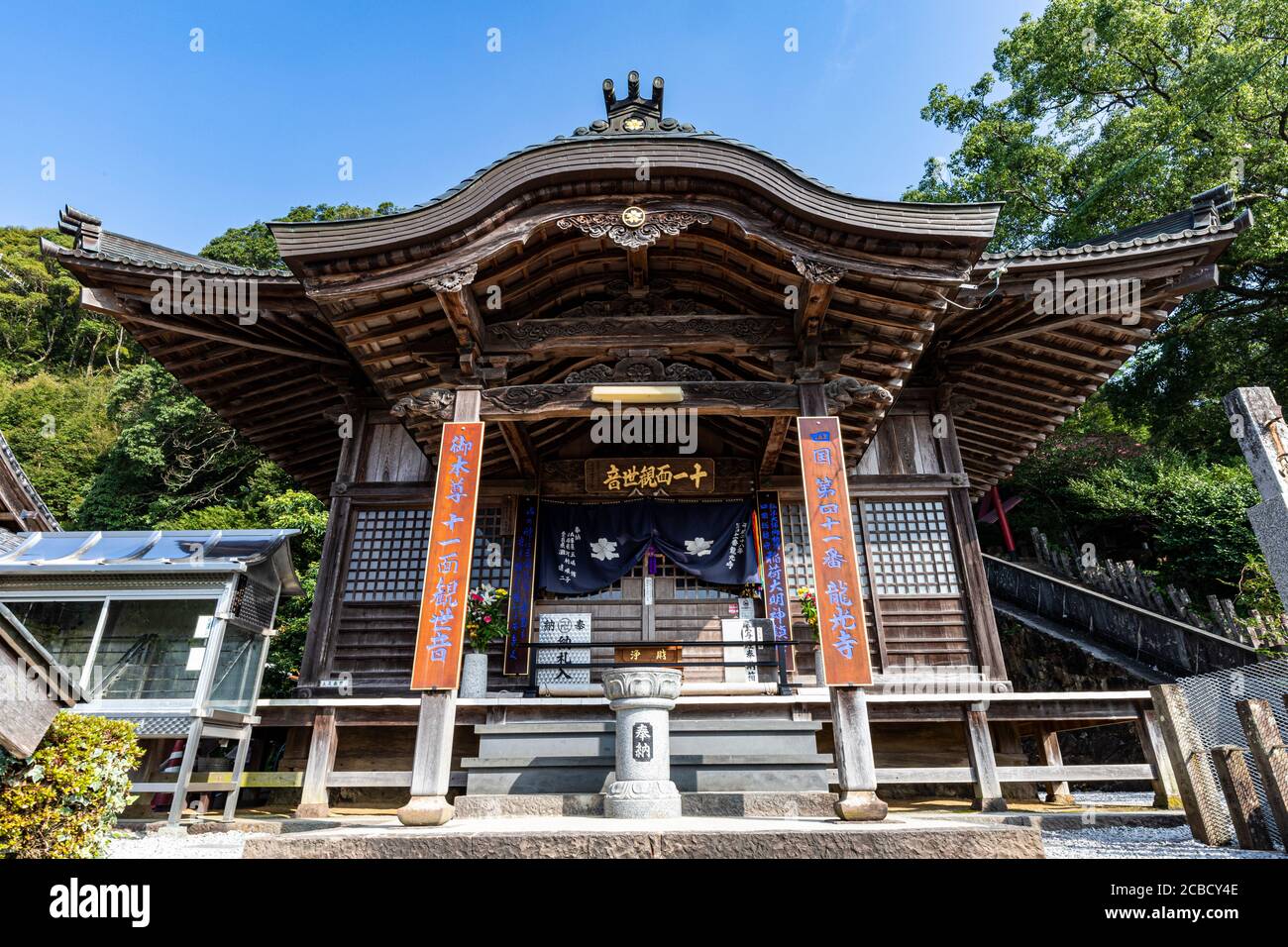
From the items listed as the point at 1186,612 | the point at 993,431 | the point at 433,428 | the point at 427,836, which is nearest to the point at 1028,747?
the point at 1186,612

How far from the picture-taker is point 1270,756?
5.84 meters

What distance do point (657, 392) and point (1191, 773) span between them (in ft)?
21.6

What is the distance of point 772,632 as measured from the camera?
35.4ft

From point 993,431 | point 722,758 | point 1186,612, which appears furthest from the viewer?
point 1186,612

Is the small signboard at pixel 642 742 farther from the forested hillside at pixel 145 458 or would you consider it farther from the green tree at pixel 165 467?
the green tree at pixel 165 467

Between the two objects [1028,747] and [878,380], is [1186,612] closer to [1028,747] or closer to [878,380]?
[1028,747]

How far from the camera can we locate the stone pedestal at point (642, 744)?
641 cm

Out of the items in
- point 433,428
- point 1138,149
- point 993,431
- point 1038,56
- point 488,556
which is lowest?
point 488,556

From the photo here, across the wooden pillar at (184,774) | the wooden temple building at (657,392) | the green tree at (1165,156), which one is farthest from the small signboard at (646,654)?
the green tree at (1165,156)

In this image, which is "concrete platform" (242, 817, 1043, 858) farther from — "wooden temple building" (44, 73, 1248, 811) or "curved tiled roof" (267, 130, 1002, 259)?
"curved tiled roof" (267, 130, 1002, 259)

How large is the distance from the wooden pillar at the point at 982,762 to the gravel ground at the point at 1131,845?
2.46ft
